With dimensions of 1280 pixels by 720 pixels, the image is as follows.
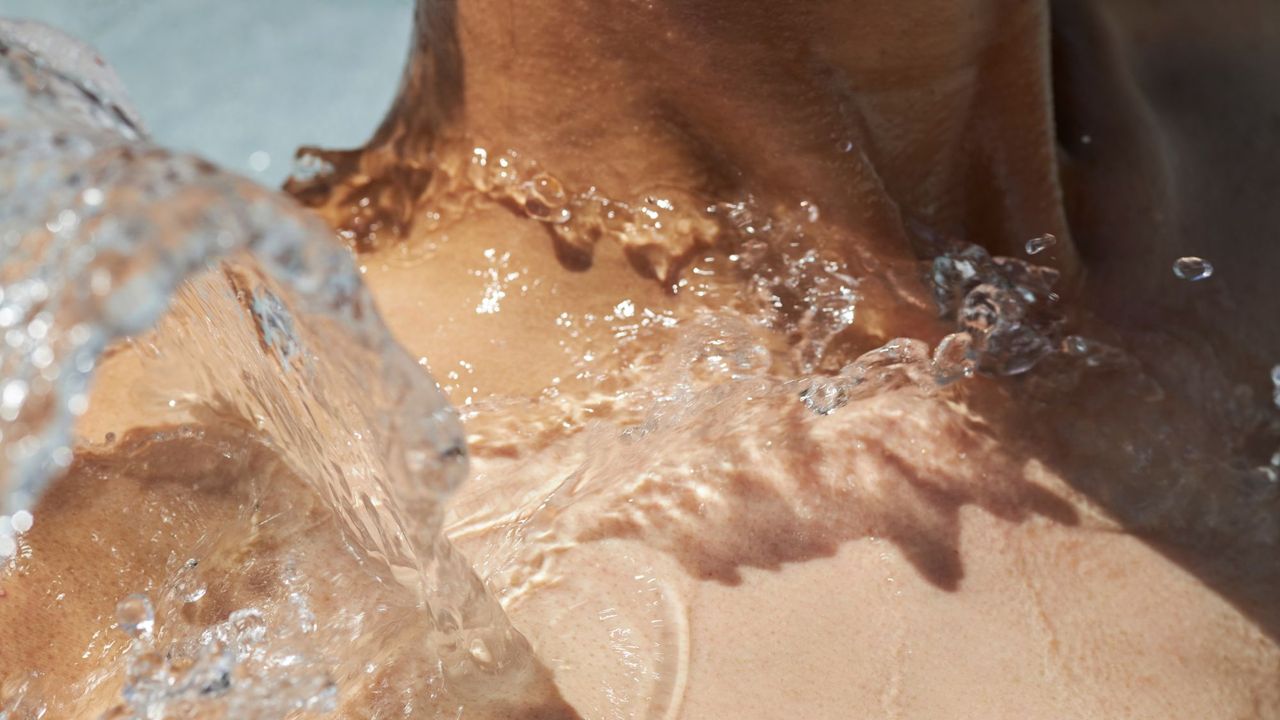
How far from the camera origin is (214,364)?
109 centimetres

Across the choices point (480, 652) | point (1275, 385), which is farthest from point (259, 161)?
point (1275, 385)

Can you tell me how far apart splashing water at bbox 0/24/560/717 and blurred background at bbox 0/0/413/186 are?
1.21 metres

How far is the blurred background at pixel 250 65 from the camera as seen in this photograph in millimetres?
2439

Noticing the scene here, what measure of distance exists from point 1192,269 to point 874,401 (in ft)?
1.53

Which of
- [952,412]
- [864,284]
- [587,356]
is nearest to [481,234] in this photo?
[587,356]

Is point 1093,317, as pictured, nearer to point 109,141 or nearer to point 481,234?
point 481,234

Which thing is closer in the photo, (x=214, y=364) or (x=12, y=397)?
(x=12, y=397)

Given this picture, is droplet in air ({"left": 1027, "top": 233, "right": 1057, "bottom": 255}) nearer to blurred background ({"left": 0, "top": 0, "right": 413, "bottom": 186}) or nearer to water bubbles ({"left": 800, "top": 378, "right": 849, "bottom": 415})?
water bubbles ({"left": 800, "top": 378, "right": 849, "bottom": 415})

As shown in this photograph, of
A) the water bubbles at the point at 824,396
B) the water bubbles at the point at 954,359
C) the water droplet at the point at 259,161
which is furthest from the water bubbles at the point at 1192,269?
the water droplet at the point at 259,161

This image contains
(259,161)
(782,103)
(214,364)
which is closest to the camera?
(214,364)

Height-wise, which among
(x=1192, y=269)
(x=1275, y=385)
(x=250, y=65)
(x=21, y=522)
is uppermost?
(x=250, y=65)

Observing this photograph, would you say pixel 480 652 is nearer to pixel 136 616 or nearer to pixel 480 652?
pixel 480 652

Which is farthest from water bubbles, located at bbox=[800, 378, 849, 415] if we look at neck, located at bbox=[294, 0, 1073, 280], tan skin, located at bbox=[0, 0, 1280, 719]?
neck, located at bbox=[294, 0, 1073, 280]

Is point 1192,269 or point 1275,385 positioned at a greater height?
point 1192,269
